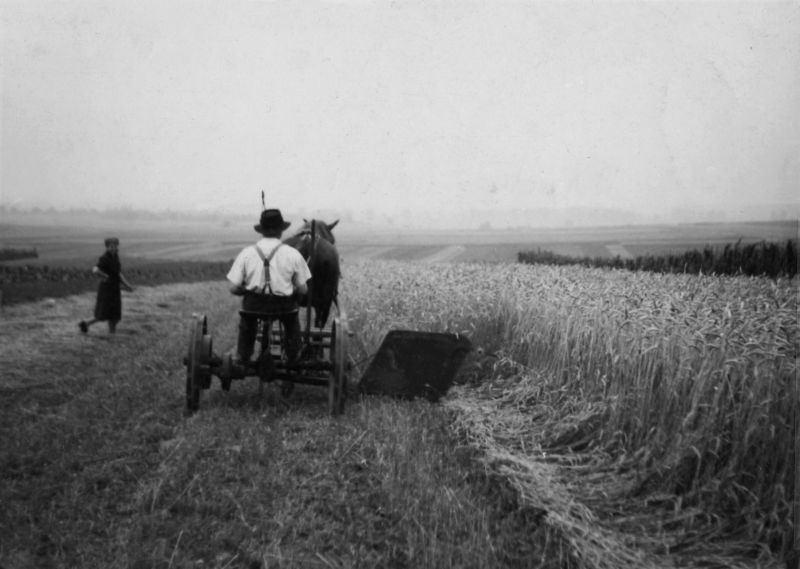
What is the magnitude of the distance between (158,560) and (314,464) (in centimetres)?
158

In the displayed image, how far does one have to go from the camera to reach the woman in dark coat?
10664mm

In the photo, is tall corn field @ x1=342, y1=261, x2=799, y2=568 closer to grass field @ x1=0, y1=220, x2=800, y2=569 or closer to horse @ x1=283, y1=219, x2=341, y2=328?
grass field @ x1=0, y1=220, x2=800, y2=569

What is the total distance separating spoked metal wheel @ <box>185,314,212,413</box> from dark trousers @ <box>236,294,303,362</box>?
35cm

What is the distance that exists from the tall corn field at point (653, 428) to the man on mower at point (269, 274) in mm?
2086

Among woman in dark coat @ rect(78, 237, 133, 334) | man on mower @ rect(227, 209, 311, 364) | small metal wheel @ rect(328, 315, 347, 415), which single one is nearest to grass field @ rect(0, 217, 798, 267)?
small metal wheel @ rect(328, 315, 347, 415)

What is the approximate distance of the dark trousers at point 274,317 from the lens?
5559mm

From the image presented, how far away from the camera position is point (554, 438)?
479cm

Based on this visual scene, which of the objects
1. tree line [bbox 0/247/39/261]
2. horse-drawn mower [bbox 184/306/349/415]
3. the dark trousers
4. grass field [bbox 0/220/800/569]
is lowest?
grass field [bbox 0/220/800/569]

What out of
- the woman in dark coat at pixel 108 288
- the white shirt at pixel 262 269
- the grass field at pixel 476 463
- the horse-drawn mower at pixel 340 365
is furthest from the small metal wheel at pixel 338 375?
the woman in dark coat at pixel 108 288

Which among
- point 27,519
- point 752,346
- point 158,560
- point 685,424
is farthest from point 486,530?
point 27,519

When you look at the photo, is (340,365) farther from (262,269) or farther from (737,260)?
(737,260)

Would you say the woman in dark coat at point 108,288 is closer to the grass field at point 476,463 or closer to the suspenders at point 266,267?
the grass field at point 476,463

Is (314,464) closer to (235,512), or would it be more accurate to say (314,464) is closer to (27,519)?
(235,512)

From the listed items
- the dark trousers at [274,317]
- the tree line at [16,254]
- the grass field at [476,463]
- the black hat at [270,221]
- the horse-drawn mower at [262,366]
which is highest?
the black hat at [270,221]
